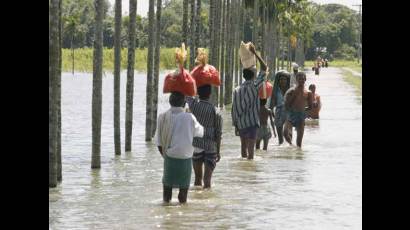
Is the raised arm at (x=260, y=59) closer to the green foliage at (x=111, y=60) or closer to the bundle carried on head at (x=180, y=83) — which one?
the bundle carried on head at (x=180, y=83)

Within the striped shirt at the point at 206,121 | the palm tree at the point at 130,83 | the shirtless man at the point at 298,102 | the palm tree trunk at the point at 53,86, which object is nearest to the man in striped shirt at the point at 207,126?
the striped shirt at the point at 206,121

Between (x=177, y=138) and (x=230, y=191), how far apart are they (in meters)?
2.60

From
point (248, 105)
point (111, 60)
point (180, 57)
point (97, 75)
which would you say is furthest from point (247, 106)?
point (111, 60)

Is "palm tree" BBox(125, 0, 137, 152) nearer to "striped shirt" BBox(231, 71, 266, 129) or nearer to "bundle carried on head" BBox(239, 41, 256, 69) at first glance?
"striped shirt" BBox(231, 71, 266, 129)

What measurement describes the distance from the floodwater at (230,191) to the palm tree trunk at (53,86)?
51 cm

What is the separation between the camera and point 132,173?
60.7 ft
